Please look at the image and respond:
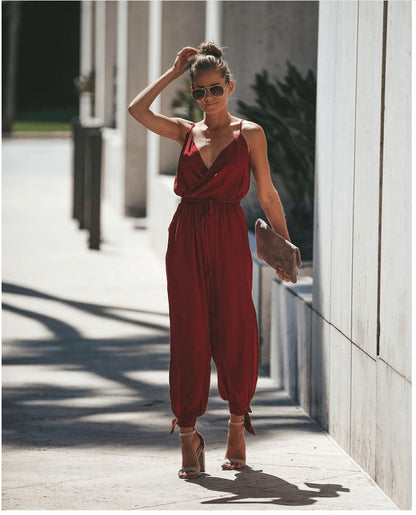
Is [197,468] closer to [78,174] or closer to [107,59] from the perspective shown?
[78,174]

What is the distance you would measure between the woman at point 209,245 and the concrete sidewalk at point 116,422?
347mm

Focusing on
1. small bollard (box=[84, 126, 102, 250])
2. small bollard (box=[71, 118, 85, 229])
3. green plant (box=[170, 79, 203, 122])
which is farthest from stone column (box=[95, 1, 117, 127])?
green plant (box=[170, 79, 203, 122])

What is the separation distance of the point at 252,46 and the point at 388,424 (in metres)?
5.75

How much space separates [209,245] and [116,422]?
5.63 feet

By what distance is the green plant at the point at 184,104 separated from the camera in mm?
12597

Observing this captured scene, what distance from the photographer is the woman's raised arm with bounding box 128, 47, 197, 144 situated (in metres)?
5.02

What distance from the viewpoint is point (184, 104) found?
511 inches

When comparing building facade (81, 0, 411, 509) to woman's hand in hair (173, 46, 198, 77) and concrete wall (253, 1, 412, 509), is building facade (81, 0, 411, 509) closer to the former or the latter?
concrete wall (253, 1, 412, 509)

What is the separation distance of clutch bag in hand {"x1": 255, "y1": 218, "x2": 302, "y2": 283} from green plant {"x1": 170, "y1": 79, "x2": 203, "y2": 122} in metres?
7.49

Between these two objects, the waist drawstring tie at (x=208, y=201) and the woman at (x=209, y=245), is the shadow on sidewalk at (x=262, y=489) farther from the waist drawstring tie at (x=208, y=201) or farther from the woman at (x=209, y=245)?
the waist drawstring tie at (x=208, y=201)

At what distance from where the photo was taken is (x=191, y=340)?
499 centimetres

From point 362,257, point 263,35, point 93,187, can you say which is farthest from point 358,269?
point 93,187

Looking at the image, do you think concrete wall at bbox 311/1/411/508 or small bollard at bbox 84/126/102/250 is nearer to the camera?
concrete wall at bbox 311/1/411/508

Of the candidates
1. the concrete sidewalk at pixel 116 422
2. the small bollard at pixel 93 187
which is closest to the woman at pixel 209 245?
the concrete sidewalk at pixel 116 422
